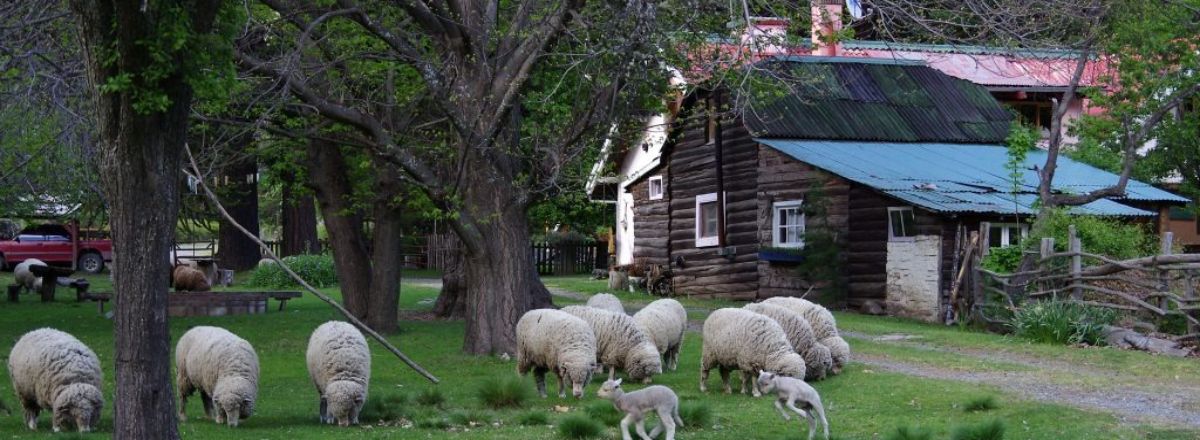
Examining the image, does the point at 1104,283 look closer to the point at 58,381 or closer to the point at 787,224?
the point at 787,224

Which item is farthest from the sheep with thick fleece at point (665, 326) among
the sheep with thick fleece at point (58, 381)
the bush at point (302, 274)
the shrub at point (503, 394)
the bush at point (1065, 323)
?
the bush at point (302, 274)

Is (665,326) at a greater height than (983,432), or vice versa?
(665,326)

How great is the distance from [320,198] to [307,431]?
41.1 feet

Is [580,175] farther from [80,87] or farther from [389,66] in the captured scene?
[80,87]

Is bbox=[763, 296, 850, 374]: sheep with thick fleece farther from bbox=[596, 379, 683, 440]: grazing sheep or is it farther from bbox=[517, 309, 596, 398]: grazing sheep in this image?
bbox=[596, 379, 683, 440]: grazing sheep

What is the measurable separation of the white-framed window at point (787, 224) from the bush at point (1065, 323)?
342 inches

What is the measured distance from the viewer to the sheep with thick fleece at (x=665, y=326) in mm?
17734

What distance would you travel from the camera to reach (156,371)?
32.8ft

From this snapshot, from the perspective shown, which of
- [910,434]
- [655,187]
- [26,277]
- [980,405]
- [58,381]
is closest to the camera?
[910,434]

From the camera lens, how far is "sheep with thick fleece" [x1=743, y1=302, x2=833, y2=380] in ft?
54.7

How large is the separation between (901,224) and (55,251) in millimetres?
36374

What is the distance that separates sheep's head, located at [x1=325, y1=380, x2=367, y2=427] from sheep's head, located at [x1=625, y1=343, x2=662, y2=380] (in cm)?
366

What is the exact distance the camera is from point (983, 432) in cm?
1120

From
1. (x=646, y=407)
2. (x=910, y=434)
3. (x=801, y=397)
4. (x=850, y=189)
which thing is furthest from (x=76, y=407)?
(x=850, y=189)
